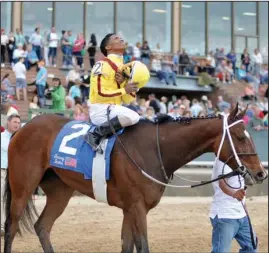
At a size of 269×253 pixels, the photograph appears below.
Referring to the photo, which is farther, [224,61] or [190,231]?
[224,61]

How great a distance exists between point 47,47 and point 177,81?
6301 millimetres

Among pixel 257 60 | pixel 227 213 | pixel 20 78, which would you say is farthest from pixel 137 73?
pixel 257 60

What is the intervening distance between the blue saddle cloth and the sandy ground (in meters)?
1.97

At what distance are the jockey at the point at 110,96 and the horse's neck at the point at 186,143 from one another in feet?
1.46

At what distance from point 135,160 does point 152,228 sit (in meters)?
4.36

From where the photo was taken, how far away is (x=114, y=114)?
6977 millimetres

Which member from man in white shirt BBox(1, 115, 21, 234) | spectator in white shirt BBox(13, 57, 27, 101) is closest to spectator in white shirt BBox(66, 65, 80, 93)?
spectator in white shirt BBox(13, 57, 27, 101)

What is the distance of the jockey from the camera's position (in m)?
6.94

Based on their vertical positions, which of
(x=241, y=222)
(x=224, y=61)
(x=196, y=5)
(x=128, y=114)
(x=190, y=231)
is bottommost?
(x=190, y=231)

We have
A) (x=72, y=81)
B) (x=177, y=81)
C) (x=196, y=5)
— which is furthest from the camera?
(x=196, y=5)

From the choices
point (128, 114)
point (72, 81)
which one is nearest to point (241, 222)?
point (128, 114)

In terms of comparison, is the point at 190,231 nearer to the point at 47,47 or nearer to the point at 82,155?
the point at 82,155

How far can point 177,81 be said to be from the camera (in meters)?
25.8

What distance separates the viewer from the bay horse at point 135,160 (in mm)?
6676
